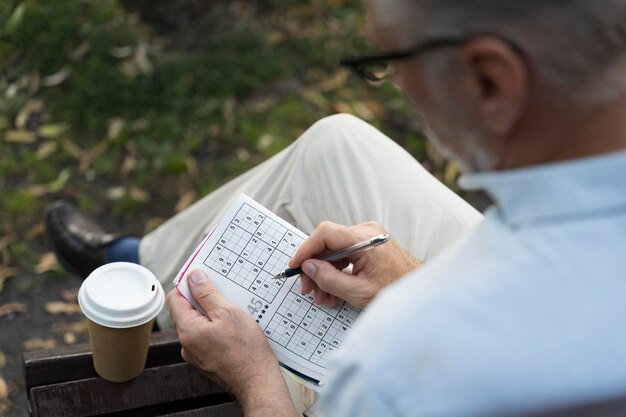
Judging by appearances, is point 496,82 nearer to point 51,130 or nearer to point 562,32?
point 562,32

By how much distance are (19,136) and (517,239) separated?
2.40 meters

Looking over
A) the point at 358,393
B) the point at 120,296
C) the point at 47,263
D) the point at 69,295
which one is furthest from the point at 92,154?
the point at 358,393

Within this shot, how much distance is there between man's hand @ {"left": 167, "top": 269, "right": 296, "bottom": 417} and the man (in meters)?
0.46

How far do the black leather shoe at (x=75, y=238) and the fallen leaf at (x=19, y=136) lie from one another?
1.52ft

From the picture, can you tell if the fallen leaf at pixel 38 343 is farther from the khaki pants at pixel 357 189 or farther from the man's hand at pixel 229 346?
the man's hand at pixel 229 346

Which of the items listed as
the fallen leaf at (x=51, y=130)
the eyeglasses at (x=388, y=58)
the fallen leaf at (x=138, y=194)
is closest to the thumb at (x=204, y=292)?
the eyeglasses at (x=388, y=58)

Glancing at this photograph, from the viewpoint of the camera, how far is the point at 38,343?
255 cm

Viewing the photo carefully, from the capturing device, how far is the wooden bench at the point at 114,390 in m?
1.79

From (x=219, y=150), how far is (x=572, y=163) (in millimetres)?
2217

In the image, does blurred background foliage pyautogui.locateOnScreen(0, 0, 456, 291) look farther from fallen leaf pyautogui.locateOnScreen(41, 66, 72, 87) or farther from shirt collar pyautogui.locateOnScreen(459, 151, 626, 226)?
shirt collar pyautogui.locateOnScreen(459, 151, 626, 226)

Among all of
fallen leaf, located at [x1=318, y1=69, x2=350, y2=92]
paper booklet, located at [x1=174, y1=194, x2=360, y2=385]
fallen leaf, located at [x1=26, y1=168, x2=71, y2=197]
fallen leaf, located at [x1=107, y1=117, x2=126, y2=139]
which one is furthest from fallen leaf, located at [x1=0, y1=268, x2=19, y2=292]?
fallen leaf, located at [x1=318, y1=69, x2=350, y2=92]

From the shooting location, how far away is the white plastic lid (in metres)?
1.67

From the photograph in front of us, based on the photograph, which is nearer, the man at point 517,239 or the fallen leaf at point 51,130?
the man at point 517,239

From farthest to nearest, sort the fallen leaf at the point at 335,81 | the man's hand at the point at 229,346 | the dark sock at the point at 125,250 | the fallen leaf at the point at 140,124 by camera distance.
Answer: the fallen leaf at the point at 335,81 → the fallen leaf at the point at 140,124 → the dark sock at the point at 125,250 → the man's hand at the point at 229,346
